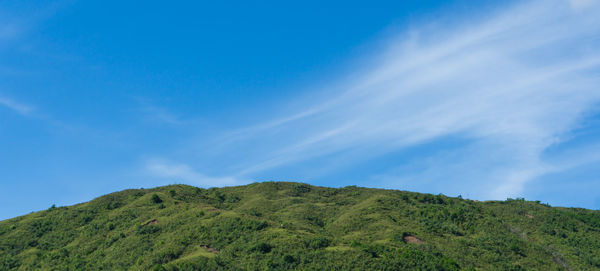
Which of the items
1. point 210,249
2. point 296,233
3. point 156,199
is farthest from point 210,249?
point 156,199

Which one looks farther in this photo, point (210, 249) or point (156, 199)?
point (156, 199)

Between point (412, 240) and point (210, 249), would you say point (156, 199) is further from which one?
point (412, 240)

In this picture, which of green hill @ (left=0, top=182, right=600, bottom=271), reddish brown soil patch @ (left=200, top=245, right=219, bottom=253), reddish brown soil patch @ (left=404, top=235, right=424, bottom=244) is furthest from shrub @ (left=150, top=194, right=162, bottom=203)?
reddish brown soil patch @ (left=404, top=235, right=424, bottom=244)

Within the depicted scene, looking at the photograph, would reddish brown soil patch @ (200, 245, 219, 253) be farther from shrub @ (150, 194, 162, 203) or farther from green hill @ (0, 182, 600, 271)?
shrub @ (150, 194, 162, 203)

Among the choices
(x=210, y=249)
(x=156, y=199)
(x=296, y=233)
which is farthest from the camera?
(x=156, y=199)

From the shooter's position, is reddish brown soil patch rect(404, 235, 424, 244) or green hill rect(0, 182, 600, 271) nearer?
green hill rect(0, 182, 600, 271)

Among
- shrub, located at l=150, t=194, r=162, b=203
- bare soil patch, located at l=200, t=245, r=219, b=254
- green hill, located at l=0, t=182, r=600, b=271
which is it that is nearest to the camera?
green hill, located at l=0, t=182, r=600, b=271

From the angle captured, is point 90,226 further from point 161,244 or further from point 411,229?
point 411,229

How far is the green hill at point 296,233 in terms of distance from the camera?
214ft

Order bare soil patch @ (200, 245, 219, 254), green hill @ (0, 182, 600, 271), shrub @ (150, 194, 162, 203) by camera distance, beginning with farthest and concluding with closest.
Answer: shrub @ (150, 194, 162, 203) < bare soil patch @ (200, 245, 219, 254) < green hill @ (0, 182, 600, 271)

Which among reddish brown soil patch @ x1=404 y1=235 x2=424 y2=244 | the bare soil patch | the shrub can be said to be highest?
the shrub

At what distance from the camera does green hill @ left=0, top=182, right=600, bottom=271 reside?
65375 millimetres

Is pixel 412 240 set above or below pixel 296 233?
above

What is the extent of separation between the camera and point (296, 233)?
2894 inches
